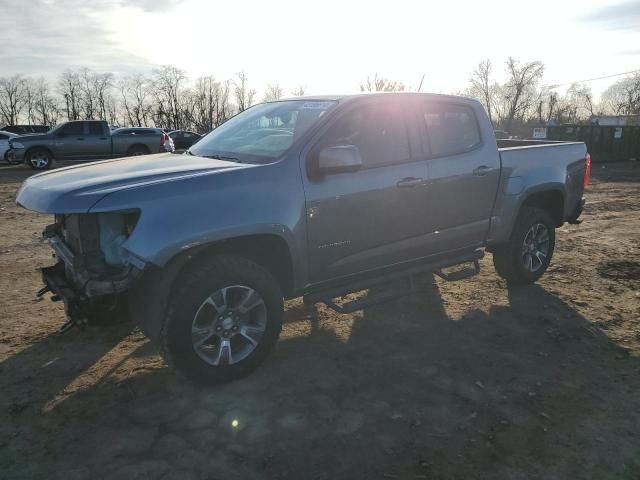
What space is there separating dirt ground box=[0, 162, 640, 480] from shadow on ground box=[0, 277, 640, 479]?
0.4 inches

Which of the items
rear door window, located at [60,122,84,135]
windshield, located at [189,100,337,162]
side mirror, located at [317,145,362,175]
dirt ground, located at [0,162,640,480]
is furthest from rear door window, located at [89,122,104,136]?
side mirror, located at [317,145,362,175]

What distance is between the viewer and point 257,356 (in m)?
3.55

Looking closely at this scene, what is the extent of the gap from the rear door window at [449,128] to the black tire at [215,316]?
195 centimetres

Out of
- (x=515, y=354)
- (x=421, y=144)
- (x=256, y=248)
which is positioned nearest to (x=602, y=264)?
(x=515, y=354)

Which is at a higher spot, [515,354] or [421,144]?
[421,144]

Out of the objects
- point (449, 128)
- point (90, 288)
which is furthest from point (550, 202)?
point (90, 288)

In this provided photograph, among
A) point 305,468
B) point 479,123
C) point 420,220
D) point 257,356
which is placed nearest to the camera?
point 305,468

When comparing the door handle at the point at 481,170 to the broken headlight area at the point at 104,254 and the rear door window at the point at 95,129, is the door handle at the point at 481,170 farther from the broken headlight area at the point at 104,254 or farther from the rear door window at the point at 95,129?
the rear door window at the point at 95,129

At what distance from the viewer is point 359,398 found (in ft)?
10.9

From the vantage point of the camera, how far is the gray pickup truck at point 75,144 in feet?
58.9

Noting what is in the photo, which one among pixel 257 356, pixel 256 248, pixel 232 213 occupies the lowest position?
pixel 257 356

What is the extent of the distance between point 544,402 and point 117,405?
277cm

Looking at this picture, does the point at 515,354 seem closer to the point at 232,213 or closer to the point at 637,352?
the point at 637,352

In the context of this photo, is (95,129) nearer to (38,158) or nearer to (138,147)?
(138,147)
